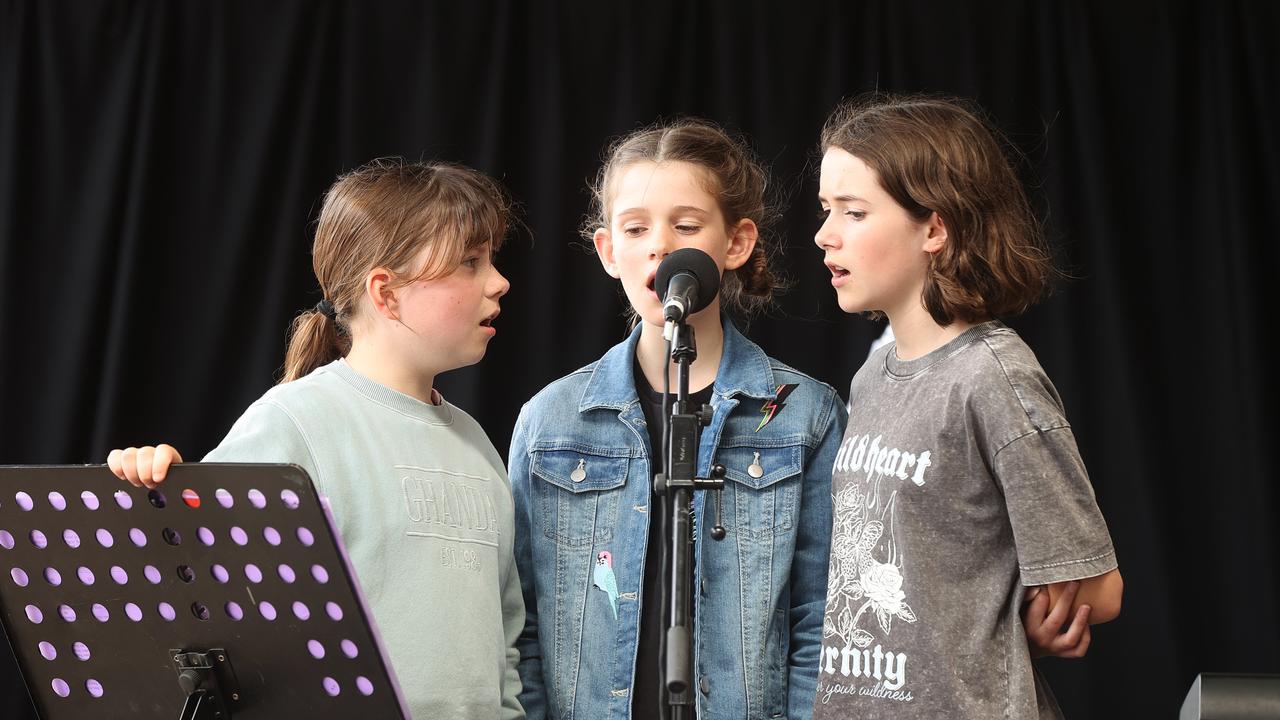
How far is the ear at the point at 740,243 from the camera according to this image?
6.84 ft

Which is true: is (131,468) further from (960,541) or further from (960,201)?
(960,201)

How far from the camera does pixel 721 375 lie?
78.4 inches

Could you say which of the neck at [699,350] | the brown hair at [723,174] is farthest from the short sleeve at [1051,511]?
the brown hair at [723,174]

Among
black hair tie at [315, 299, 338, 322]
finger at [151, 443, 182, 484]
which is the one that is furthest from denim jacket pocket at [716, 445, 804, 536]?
finger at [151, 443, 182, 484]

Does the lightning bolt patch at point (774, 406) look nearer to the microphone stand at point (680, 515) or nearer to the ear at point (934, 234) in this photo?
the ear at point (934, 234)

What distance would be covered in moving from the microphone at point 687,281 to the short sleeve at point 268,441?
54 centimetres

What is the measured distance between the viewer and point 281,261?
3.16 m

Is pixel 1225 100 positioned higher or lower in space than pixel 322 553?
higher

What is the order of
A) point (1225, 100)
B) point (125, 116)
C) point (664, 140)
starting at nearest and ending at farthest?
point (664, 140), point (125, 116), point (1225, 100)

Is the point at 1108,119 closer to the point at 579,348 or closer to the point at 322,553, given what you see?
the point at 579,348

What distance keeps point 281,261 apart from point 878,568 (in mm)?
2074

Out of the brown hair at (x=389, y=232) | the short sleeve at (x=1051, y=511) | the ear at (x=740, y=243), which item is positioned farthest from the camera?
the ear at (x=740, y=243)

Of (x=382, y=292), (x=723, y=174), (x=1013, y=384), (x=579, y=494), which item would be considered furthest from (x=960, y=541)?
(x=382, y=292)

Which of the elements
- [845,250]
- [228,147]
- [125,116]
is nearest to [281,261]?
[228,147]
